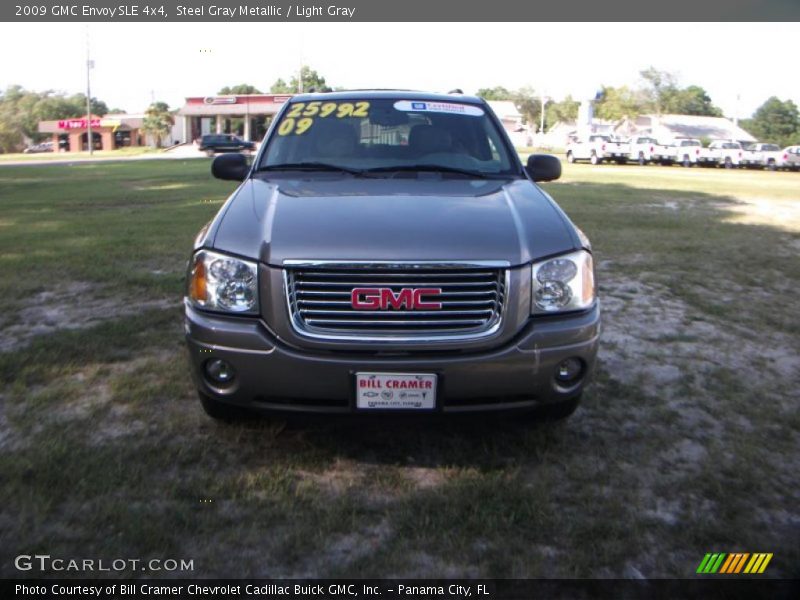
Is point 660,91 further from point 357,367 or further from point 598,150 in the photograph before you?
point 357,367

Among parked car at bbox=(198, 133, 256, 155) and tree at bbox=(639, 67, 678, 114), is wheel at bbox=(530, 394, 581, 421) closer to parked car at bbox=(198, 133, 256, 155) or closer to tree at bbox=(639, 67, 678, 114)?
parked car at bbox=(198, 133, 256, 155)

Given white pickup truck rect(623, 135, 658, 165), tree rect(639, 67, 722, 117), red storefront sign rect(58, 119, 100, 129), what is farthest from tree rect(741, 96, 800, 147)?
red storefront sign rect(58, 119, 100, 129)

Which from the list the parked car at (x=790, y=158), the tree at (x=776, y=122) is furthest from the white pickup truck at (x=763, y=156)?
the tree at (x=776, y=122)

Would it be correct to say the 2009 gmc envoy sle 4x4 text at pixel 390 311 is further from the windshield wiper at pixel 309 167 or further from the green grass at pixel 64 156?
the green grass at pixel 64 156

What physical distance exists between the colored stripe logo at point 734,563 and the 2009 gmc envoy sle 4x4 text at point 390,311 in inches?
32.2

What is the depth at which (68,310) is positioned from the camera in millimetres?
5418

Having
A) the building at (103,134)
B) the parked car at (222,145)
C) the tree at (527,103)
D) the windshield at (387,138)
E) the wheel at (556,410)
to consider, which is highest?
the tree at (527,103)

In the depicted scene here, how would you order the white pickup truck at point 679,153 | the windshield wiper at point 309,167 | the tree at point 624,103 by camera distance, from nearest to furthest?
the windshield wiper at point 309,167 → the white pickup truck at point 679,153 → the tree at point 624,103

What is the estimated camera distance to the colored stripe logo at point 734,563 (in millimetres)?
2518

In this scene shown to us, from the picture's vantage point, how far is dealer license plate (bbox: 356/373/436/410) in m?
2.83

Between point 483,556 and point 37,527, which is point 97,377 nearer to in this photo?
point 37,527

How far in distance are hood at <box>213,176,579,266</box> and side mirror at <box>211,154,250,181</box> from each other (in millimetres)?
681

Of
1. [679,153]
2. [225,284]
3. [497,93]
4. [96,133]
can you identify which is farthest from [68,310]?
[497,93]

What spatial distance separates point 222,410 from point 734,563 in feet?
6.94
